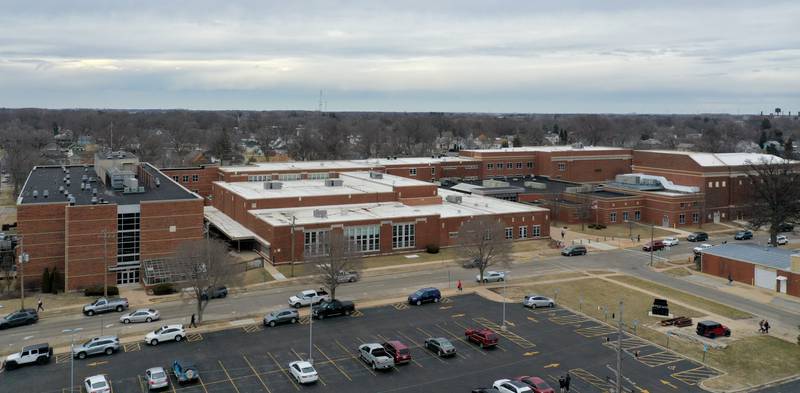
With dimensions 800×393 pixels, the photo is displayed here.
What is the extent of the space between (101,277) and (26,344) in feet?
48.8

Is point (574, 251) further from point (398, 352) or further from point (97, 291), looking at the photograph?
point (97, 291)

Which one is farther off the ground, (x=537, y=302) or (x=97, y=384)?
(x=537, y=302)

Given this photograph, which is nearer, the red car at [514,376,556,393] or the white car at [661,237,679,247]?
the red car at [514,376,556,393]

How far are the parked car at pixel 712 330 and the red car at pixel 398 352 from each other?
20.6 m

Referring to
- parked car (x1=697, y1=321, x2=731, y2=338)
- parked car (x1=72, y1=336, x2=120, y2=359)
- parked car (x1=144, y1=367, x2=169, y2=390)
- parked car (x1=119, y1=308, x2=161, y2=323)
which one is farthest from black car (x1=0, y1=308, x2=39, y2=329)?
parked car (x1=697, y1=321, x2=731, y2=338)

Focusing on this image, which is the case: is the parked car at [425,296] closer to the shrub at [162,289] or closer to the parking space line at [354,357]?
the parking space line at [354,357]

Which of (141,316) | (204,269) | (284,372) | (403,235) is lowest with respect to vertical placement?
(284,372)

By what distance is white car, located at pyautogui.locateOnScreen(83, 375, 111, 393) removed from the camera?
110 ft

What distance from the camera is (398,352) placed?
1540 inches

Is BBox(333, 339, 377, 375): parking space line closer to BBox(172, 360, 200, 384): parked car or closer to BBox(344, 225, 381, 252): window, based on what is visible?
BBox(172, 360, 200, 384): parked car

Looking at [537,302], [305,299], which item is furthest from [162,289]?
[537,302]

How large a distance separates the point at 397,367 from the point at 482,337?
649 centimetres

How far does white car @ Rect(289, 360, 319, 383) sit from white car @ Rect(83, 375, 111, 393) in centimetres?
956

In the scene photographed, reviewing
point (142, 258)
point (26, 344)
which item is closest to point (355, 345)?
point (26, 344)
